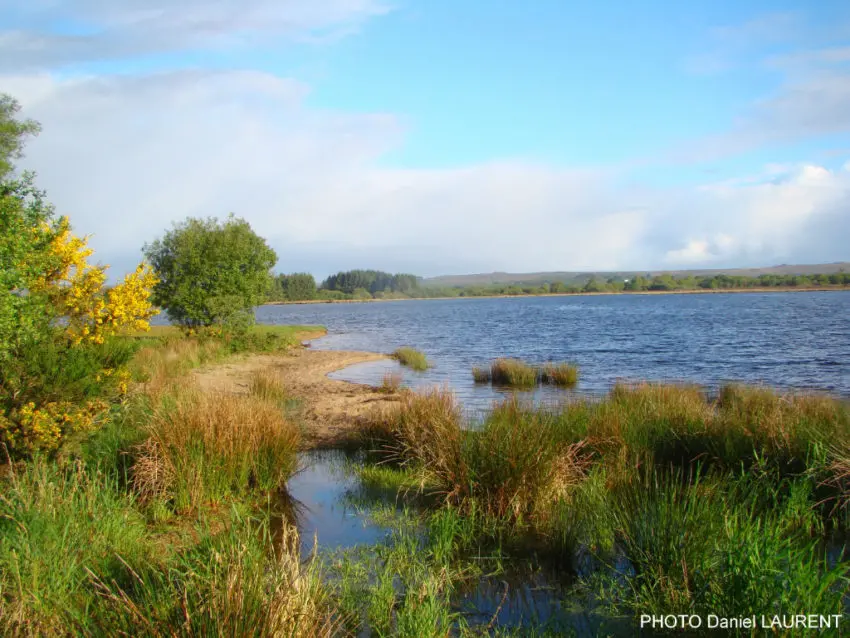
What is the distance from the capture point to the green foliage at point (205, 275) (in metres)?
28.8

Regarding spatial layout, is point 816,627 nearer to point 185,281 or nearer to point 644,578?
point 644,578

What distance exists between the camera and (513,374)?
22016 millimetres

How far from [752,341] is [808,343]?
3.10m

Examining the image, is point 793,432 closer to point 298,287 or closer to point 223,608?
point 223,608

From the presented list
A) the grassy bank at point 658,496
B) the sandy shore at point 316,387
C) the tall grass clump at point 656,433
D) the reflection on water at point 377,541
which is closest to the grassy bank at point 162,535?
the reflection on water at point 377,541

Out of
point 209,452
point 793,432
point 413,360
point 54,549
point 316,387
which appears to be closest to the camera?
point 54,549

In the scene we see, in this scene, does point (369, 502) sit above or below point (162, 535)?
below

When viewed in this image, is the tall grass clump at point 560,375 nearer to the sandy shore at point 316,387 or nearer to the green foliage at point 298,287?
the sandy shore at point 316,387

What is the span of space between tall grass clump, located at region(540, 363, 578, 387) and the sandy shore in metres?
7.14

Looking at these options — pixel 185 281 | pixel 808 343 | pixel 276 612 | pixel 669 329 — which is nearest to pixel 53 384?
pixel 276 612

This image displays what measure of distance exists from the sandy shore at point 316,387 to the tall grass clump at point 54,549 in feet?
12.8

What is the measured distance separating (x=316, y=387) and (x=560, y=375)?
902 centimetres

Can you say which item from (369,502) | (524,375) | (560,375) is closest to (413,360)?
(524,375)

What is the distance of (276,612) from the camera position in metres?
3.45
